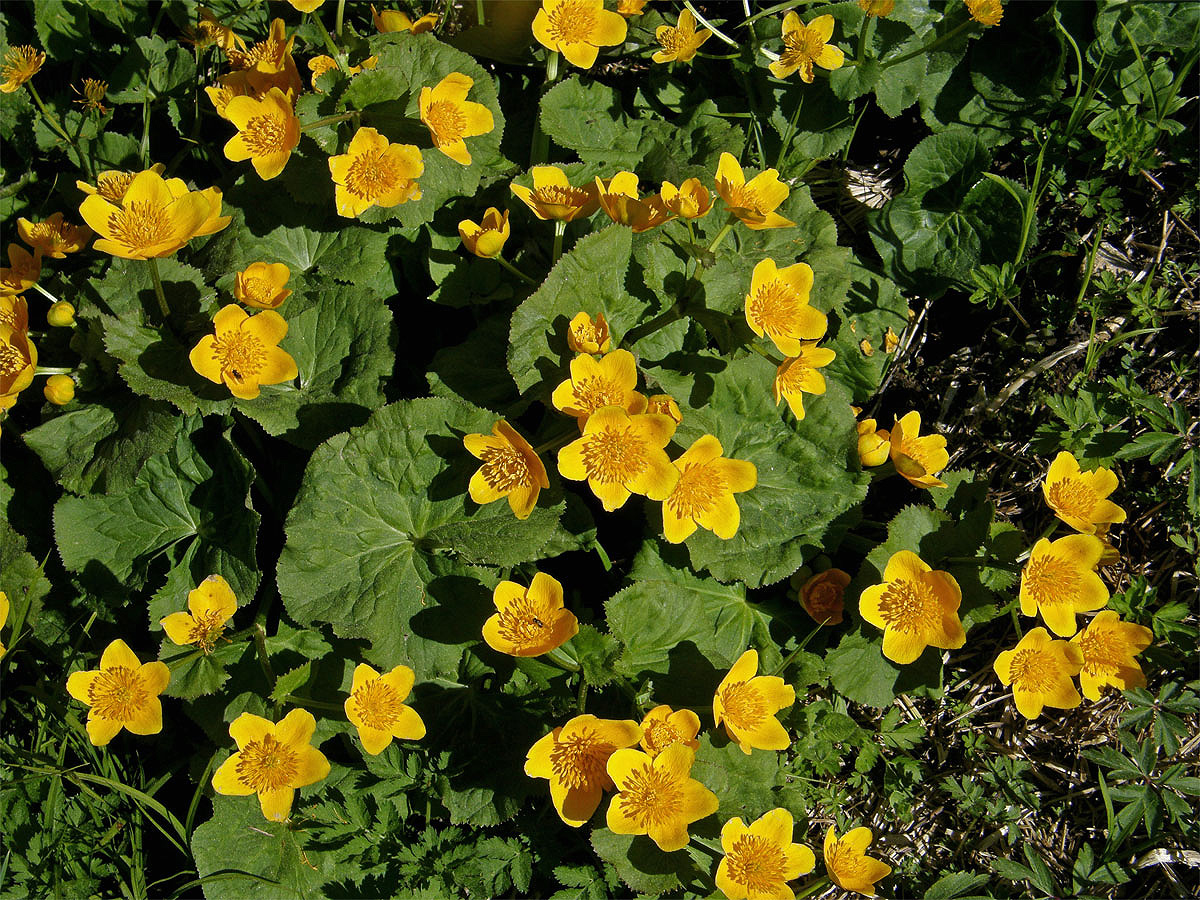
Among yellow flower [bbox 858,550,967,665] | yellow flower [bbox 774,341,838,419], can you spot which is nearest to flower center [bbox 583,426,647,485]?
yellow flower [bbox 774,341,838,419]

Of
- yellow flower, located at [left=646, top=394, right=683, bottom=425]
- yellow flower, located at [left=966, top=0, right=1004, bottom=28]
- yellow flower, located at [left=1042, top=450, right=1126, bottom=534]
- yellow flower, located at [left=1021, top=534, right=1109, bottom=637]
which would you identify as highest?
yellow flower, located at [left=966, top=0, right=1004, bottom=28]

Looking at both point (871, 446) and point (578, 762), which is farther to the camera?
point (871, 446)

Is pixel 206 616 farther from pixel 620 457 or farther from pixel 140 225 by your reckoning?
pixel 620 457

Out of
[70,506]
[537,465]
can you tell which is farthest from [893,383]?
[70,506]

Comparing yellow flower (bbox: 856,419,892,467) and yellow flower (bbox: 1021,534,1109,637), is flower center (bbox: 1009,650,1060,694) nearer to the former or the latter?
yellow flower (bbox: 1021,534,1109,637)

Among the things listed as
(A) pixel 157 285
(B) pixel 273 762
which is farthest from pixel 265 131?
(B) pixel 273 762

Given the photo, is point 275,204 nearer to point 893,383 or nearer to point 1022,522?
point 893,383
